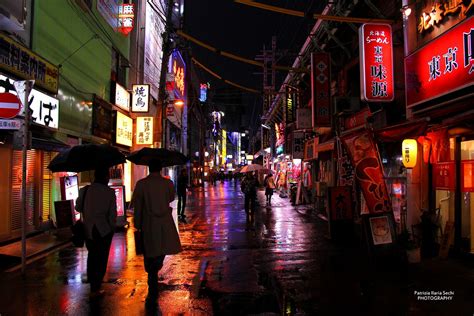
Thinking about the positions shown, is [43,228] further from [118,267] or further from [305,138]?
Result: [305,138]

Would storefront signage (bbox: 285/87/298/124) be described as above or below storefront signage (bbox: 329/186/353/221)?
above

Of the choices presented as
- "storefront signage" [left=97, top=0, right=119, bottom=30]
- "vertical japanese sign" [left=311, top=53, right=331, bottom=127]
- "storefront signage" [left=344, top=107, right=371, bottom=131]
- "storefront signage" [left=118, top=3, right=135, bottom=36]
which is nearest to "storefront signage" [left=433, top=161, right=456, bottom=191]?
"storefront signage" [left=344, top=107, right=371, bottom=131]

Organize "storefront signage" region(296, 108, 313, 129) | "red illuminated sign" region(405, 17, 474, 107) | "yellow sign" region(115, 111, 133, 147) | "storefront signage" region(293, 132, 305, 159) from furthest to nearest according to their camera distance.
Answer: "storefront signage" region(293, 132, 305, 159) < "storefront signage" region(296, 108, 313, 129) < "yellow sign" region(115, 111, 133, 147) < "red illuminated sign" region(405, 17, 474, 107)

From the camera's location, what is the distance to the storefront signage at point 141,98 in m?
23.1

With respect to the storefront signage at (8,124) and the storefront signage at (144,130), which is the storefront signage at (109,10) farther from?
the storefront signage at (8,124)

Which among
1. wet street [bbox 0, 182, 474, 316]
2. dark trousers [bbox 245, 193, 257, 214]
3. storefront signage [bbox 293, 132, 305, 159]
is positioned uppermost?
storefront signage [bbox 293, 132, 305, 159]

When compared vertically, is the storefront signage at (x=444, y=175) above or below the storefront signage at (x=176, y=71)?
below

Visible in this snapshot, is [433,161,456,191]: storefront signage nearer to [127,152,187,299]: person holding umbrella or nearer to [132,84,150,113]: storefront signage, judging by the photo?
[127,152,187,299]: person holding umbrella

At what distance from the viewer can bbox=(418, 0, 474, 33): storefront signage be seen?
8.46 meters

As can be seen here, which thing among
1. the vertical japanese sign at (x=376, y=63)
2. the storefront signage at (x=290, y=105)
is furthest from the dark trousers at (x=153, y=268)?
the storefront signage at (x=290, y=105)

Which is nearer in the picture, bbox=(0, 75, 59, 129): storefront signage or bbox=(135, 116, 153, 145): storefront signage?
bbox=(0, 75, 59, 129): storefront signage

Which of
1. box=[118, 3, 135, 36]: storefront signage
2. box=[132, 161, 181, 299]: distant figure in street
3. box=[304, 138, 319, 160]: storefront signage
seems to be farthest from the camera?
box=[304, 138, 319, 160]: storefront signage

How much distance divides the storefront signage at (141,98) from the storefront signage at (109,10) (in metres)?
3.63

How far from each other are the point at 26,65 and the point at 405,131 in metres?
10.3
